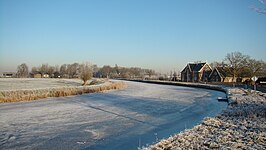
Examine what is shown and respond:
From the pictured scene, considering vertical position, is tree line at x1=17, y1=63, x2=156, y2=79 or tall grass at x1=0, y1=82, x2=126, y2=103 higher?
tree line at x1=17, y1=63, x2=156, y2=79

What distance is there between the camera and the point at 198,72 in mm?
69000

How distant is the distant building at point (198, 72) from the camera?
69250 millimetres

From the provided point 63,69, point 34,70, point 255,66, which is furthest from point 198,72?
point 34,70

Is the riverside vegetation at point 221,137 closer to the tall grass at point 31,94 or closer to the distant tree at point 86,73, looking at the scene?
the tall grass at point 31,94

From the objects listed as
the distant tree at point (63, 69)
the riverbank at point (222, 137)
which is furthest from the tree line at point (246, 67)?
the distant tree at point (63, 69)

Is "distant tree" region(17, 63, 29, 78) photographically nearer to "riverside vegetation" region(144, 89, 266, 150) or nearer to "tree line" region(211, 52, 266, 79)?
"tree line" region(211, 52, 266, 79)

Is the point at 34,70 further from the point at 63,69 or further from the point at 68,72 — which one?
the point at 68,72

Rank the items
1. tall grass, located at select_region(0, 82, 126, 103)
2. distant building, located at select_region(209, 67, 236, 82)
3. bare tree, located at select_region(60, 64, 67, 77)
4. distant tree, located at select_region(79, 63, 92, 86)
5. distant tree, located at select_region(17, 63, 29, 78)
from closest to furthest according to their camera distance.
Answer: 1. tall grass, located at select_region(0, 82, 126, 103)
2. distant tree, located at select_region(79, 63, 92, 86)
3. distant building, located at select_region(209, 67, 236, 82)
4. bare tree, located at select_region(60, 64, 67, 77)
5. distant tree, located at select_region(17, 63, 29, 78)

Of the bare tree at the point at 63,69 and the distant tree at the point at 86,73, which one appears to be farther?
the bare tree at the point at 63,69

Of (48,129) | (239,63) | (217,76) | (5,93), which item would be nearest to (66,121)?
(48,129)

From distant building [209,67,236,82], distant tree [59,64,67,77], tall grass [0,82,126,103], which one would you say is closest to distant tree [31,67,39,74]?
distant tree [59,64,67,77]

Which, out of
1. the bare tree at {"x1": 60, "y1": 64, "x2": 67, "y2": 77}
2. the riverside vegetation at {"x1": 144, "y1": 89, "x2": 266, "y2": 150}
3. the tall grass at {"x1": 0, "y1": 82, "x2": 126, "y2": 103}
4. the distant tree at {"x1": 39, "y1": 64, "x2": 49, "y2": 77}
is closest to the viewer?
the riverside vegetation at {"x1": 144, "y1": 89, "x2": 266, "y2": 150}

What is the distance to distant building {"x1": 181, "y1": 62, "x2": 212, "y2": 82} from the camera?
69250 mm

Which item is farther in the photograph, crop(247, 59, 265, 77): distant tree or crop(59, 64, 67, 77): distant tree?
crop(59, 64, 67, 77): distant tree
